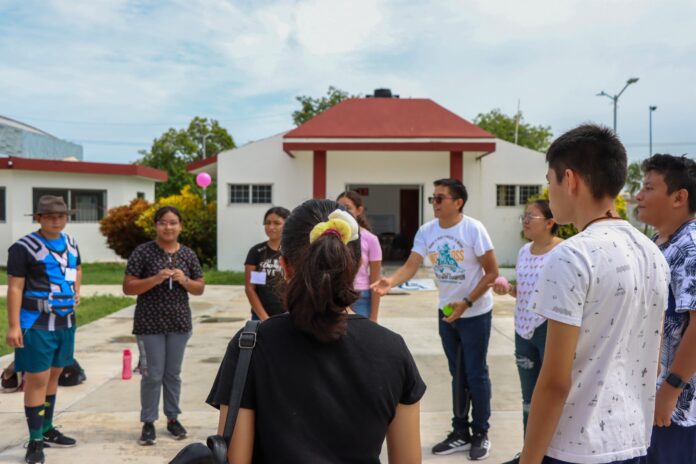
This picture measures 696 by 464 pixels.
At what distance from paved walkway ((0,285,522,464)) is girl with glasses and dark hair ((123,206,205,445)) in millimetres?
264

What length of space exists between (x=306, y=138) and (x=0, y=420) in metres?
12.9

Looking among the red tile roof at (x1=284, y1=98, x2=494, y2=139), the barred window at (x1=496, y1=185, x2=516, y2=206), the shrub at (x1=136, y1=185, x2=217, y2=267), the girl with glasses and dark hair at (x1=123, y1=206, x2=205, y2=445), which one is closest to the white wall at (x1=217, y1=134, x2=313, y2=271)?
the shrub at (x1=136, y1=185, x2=217, y2=267)

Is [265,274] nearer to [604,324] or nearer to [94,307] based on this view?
[604,324]

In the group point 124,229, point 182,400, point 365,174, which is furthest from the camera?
point 124,229

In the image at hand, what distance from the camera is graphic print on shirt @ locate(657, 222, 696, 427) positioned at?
2.33 meters

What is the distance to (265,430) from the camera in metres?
1.59

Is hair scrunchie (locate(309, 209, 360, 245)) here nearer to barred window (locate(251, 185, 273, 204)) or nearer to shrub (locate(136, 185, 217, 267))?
barred window (locate(251, 185, 273, 204))

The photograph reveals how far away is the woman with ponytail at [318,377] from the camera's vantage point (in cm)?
158

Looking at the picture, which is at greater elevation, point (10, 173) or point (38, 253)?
point (10, 173)

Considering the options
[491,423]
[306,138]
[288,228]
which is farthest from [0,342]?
[306,138]

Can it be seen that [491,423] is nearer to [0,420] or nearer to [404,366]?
[404,366]

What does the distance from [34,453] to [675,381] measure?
13.0 feet

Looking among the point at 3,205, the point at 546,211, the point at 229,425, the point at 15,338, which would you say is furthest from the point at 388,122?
the point at 229,425

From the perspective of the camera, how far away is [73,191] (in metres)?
21.5
